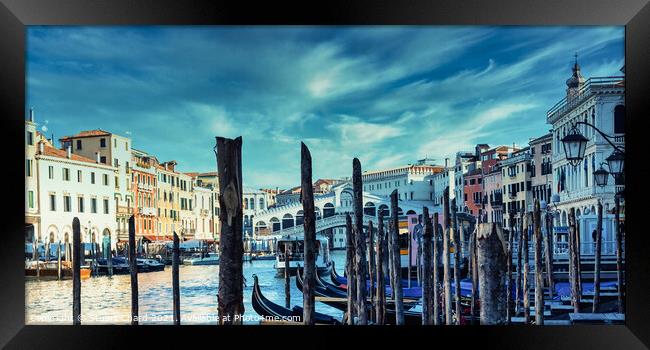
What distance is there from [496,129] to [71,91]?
2.51 meters

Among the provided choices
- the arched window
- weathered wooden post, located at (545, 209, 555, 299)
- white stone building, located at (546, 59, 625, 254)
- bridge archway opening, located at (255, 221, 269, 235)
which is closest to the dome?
white stone building, located at (546, 59, 625, 254)

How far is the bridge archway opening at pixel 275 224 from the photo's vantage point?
409 cm

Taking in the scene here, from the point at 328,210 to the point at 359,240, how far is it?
287 millimetres

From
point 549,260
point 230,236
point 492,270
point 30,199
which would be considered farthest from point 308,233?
point 549,260

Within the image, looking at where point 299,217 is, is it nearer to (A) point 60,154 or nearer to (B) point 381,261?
(B) point 381,261

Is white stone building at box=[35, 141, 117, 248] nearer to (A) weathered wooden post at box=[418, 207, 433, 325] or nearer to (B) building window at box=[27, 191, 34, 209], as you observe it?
(B) building window at box=[27, 191, 34, 209]

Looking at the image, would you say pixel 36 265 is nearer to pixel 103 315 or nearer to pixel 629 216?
pixel 103 315

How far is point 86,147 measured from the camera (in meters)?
3.69

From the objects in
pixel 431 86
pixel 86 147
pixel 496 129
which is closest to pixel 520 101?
pixel 496 129

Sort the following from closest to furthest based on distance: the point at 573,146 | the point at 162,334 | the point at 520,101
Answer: the point at 573,146 → the point at 162,334 → the point at 520,101

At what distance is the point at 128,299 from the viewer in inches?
149

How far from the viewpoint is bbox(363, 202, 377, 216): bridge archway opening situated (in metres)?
4.21

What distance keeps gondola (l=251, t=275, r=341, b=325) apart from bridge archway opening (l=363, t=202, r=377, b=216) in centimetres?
77

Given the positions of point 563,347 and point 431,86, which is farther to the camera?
point 431,86
